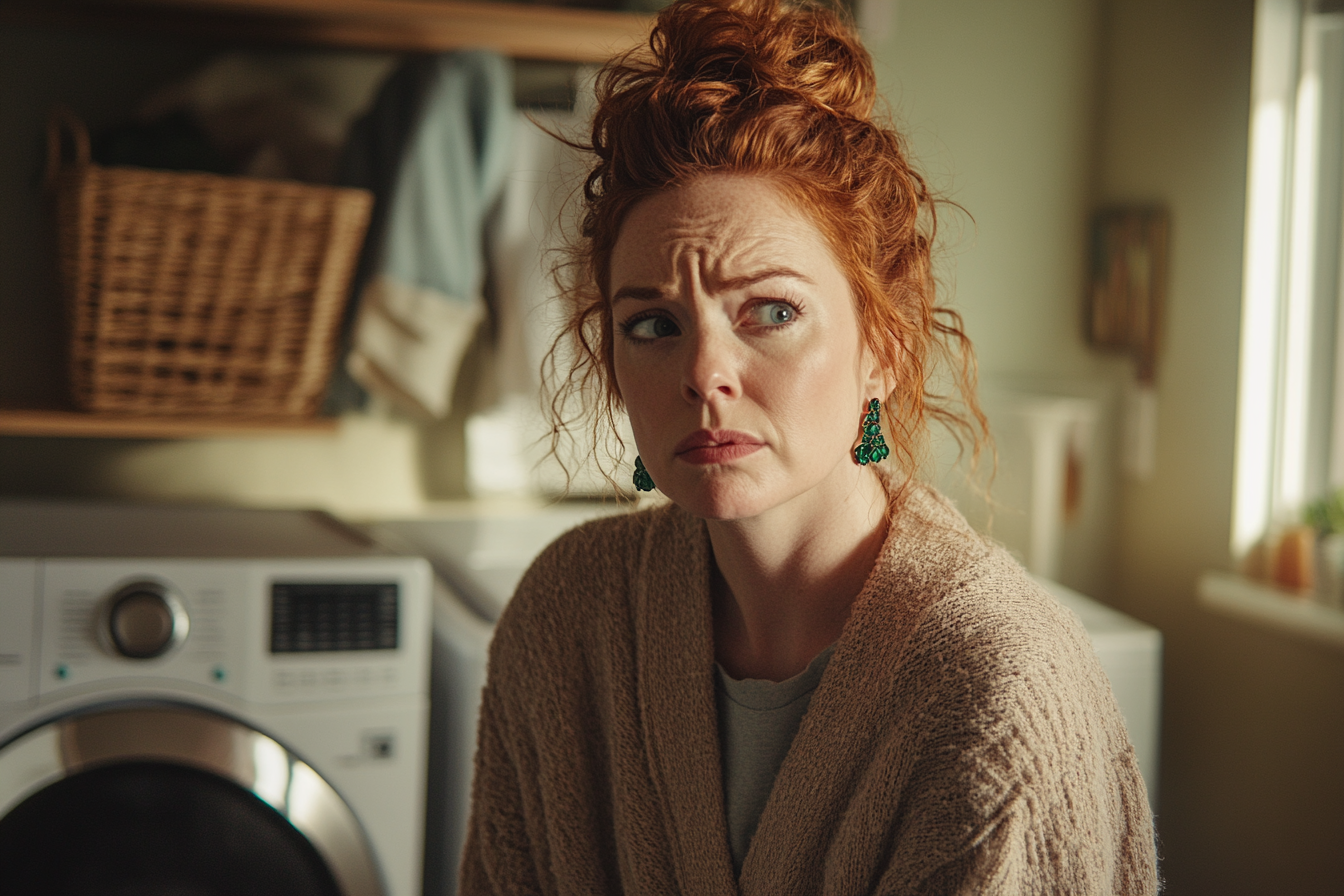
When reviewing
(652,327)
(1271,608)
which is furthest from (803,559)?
(1271,608)

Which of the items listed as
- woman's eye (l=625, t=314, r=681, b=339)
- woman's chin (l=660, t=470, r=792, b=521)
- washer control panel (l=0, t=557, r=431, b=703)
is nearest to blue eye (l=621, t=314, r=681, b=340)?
woman's eye (l=625, t=314, r=681, b=339)

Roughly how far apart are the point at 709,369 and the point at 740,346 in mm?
29

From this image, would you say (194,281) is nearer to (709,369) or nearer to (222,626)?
(222,626)

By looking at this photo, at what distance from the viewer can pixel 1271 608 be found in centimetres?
143

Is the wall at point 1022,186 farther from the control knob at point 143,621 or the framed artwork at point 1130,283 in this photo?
the control knob at point 143,621

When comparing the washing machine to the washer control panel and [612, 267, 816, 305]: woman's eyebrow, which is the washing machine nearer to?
the washer control panel

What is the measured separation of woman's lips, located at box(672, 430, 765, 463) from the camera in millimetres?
713

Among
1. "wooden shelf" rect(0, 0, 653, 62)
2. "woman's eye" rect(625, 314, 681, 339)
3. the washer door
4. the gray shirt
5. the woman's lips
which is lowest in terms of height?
the washer door

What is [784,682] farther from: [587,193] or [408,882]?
[408,882]

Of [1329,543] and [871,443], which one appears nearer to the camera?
[871,443]

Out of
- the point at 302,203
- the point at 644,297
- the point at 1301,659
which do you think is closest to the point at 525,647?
the point at 644,297

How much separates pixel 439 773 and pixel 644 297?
81cm

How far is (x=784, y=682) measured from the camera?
819 mm

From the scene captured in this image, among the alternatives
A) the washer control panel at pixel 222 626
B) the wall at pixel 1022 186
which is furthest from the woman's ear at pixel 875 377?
the wall at pixel 1022 186
